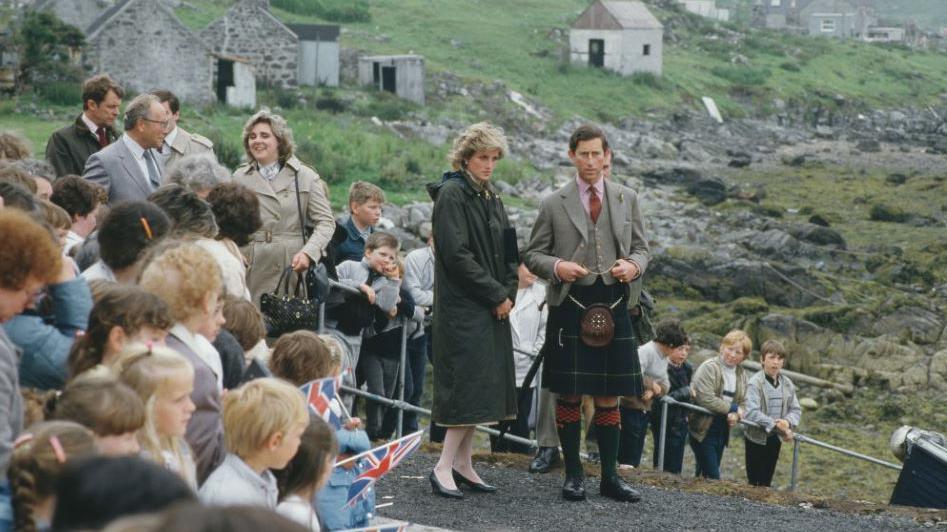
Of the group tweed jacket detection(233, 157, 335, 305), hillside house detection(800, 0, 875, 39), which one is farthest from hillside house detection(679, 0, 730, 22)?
tweed jacket detection(233, 157, 335, 305)

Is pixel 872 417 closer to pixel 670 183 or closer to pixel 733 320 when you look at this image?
pixel 733 320

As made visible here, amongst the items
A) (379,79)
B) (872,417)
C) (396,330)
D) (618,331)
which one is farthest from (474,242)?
(379,79)

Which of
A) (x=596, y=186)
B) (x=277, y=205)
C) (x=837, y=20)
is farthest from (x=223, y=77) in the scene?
(x=837, y=20)

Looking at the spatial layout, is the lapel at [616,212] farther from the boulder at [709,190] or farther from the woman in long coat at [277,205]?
the boulder at [709,190]

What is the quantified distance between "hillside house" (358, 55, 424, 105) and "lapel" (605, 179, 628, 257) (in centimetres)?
4728

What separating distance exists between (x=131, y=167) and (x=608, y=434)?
3.49m

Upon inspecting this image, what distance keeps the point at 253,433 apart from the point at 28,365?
3.00ft

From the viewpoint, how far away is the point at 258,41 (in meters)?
49.6

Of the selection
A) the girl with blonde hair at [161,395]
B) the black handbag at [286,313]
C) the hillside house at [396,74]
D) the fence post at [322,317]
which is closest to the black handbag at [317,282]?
the fence post at [322,317]

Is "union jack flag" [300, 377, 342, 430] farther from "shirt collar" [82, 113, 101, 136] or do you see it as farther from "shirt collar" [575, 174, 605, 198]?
"shirt collar" [82, 113, 101, 136]

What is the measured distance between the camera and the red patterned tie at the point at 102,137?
10086 millimetres

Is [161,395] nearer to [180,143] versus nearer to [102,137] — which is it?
[180,143]

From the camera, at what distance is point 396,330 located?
10758 millimetres

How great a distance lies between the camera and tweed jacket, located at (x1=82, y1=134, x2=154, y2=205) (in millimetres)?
9133
